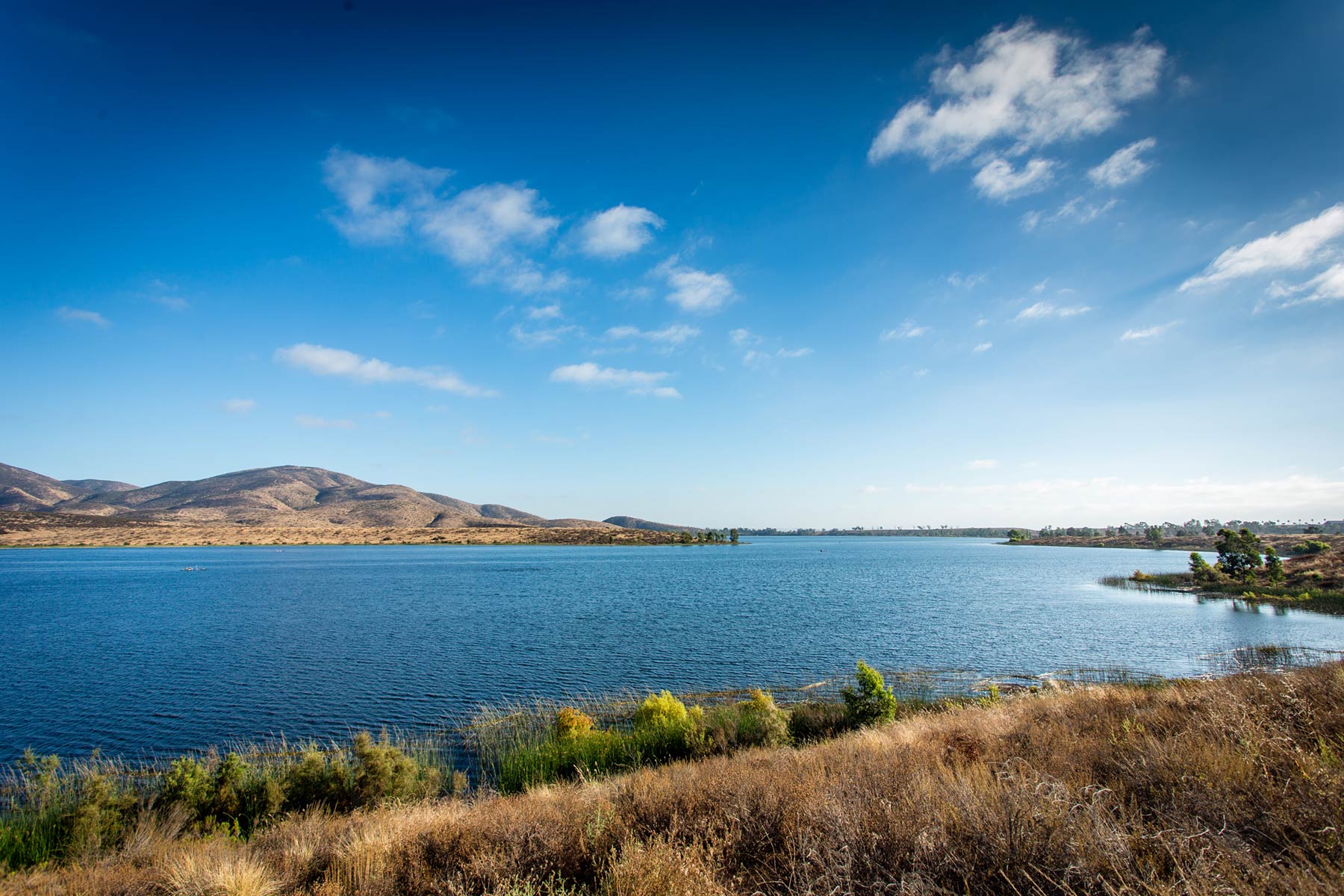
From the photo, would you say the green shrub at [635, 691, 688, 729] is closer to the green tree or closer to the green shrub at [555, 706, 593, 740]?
the green shrub at [555, 706, 593, 740]

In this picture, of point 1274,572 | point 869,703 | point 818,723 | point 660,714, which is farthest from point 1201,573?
point 660,714

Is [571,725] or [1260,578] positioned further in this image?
[1260,578]

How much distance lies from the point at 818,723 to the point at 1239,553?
75.4 m

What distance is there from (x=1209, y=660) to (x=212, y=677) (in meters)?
54.3

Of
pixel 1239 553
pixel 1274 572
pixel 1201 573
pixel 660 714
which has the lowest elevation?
pixel 1201 573

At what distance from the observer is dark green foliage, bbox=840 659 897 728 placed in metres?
18.5

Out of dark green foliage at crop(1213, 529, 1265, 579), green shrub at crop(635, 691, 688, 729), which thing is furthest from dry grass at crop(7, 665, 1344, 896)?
dark green foliage at crop(1213, 529, 1265, 579)

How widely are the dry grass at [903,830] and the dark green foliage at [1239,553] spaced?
236 ft

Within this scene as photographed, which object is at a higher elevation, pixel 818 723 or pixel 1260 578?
pixel 818 723

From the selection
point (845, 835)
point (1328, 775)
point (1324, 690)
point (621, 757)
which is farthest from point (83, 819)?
point (1324, 690)

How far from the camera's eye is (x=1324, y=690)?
10969 mm

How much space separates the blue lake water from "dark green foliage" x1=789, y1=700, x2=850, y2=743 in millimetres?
8146

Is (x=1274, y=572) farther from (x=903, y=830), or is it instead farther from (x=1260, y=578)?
(x=903, y=830)

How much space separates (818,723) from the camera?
1917 centimetres
